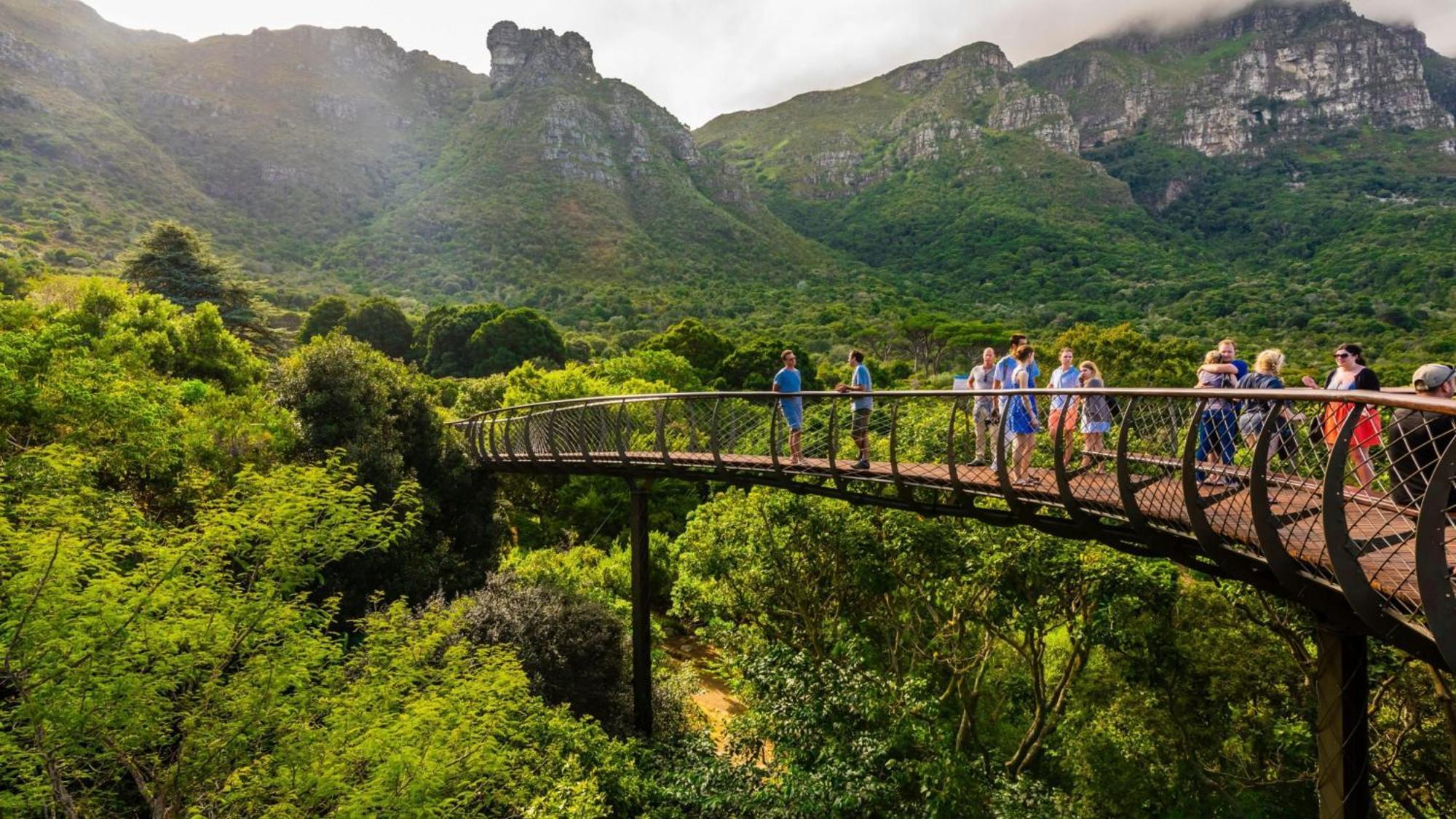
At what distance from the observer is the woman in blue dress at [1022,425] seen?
6285mm

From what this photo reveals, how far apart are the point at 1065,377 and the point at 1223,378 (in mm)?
1399

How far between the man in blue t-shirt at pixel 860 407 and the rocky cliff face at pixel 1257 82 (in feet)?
480

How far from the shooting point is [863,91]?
15188 centimetres

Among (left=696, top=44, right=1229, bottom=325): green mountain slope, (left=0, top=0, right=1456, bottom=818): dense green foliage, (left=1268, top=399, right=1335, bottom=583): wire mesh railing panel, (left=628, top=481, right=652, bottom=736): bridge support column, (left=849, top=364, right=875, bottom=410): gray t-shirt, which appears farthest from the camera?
(left=696, top=44, right=1229, bottom=325): green mountain slope

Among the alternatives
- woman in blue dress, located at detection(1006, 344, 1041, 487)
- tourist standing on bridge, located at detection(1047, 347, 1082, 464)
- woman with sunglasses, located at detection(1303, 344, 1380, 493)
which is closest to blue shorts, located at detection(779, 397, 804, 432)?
woman in blue dress, located at detection(1006, 344, 1041, 487)

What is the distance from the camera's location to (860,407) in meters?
8.41

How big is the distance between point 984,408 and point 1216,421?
225cm

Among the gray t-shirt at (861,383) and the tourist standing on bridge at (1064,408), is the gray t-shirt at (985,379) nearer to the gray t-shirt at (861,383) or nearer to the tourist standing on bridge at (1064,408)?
the tourist standing on bridge at (1064,408)

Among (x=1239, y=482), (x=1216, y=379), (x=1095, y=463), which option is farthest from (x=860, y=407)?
(x=1239, y=482)

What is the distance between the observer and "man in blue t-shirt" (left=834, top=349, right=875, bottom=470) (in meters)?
8.04

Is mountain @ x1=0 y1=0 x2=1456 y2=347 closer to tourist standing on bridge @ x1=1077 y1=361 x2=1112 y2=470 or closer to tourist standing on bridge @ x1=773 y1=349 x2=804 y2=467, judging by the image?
tourist standing on bridge @ x1=773 y1=349 x2=804 y2=467

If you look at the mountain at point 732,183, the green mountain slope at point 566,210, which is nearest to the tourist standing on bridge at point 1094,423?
the mountain at point 732,183

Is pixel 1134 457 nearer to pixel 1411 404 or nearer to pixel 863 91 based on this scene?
pixel 1411 404

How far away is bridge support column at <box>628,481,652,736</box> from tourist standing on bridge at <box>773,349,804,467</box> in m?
3.63
